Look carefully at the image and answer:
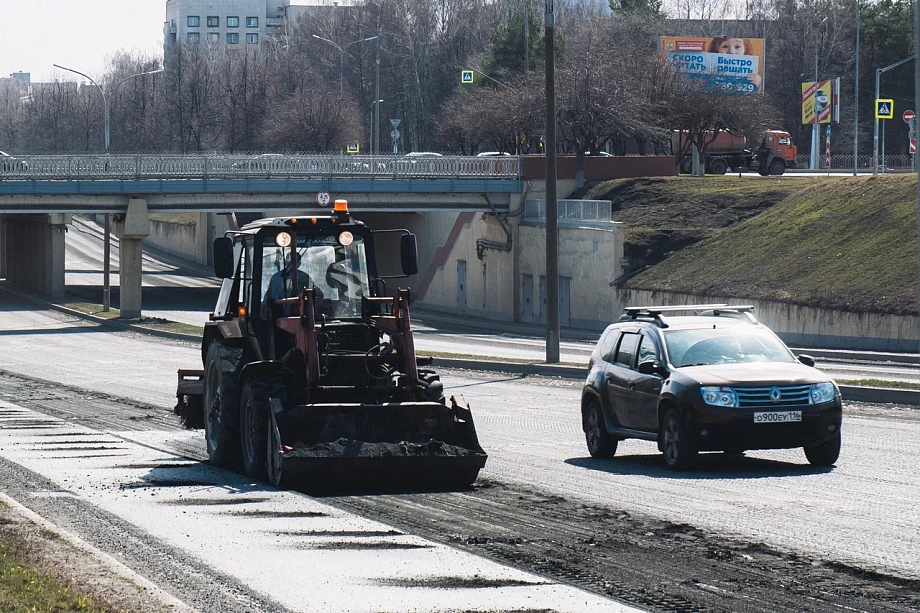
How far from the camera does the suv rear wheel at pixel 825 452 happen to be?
44.8ft

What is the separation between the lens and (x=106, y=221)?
59.5 m

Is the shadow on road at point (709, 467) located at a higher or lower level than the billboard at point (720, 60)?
lower

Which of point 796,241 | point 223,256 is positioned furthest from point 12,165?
point 223,256

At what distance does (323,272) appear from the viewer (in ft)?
44.5

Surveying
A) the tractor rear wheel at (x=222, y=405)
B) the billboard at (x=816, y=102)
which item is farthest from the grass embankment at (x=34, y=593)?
the billboard at (x=816, y=102)

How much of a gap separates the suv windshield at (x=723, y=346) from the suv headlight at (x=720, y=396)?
2.60 feet

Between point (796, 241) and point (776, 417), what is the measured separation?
35.4 m

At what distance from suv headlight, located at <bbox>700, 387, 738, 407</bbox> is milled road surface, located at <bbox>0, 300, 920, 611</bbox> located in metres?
0.75

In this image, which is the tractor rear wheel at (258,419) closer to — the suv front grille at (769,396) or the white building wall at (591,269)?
the suv front grille at (769,396)

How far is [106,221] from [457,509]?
5130 cm

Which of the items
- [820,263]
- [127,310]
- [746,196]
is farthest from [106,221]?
[820,263]

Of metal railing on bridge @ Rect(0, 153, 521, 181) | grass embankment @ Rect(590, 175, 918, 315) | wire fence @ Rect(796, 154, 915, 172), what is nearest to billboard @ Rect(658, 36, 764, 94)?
wire fence @ Rect(796, 154, 915, 172)

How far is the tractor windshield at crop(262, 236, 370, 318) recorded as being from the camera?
13.5m

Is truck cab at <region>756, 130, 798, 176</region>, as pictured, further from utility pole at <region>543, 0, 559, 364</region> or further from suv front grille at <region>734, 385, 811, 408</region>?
suv front grille at <region>734, 385, 811, 408</region>
